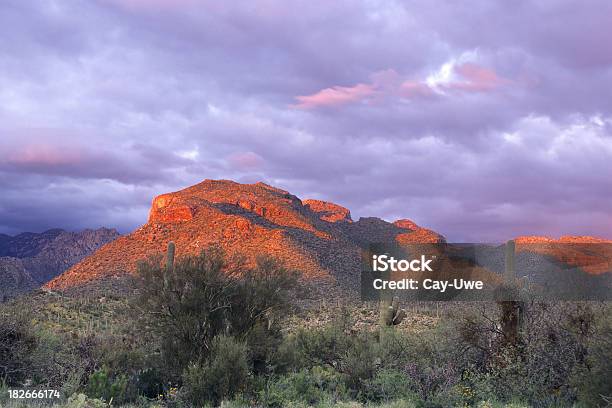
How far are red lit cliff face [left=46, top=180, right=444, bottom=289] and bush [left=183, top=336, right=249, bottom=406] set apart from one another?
38095 mm

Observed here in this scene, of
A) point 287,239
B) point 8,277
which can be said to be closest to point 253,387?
point 287,239

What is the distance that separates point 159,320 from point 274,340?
281cm

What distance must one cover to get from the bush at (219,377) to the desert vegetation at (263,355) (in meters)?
0.02

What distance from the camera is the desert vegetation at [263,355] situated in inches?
518

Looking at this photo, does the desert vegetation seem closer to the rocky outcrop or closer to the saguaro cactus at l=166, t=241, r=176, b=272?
the saguaro cactus at l=166, t=241, r=176, b=272

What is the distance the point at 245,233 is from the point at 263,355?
47.8m

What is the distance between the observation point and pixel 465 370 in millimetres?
15625

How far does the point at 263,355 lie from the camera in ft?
50.6

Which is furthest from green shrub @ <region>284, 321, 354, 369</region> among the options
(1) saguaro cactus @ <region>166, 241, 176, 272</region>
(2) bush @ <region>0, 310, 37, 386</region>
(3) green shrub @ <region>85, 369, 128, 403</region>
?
(2) bush @ <region>0, 310, 37, 386</region>

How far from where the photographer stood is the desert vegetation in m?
13.2

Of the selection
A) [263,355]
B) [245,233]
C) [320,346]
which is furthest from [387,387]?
[245,233]

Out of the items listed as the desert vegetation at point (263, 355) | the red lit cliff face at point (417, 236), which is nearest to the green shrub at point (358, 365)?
the desert vegetation at point (263, 355)

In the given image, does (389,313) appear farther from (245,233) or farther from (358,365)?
(245,233)

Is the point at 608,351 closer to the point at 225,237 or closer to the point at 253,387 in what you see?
the point at 253,387
